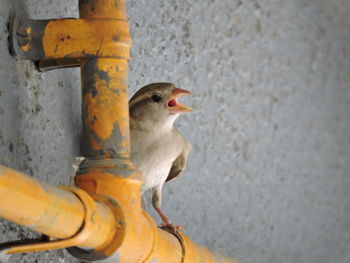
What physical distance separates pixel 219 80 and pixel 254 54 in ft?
0.74

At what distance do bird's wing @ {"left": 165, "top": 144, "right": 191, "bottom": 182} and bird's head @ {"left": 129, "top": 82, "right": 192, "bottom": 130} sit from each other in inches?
3.7

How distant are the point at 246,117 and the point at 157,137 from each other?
0.54 meters

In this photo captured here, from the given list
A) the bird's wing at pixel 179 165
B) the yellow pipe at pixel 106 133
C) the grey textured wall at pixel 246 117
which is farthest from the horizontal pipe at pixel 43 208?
the bird's wing at pixel 179 165

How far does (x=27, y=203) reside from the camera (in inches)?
48.7

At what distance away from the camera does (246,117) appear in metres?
2.74

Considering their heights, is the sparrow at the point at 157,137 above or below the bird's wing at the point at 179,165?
above

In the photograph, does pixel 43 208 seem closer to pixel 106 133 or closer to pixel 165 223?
pixel 106 133

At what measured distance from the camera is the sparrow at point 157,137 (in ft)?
7.30

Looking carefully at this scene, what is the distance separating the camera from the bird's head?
7.25 ft

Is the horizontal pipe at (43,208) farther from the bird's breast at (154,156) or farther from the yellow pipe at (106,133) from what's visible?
the bird's breast at (154,156)

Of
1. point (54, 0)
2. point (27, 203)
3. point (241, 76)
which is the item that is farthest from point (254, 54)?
point (27, 203)

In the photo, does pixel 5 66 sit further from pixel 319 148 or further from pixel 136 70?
pixel 319 148

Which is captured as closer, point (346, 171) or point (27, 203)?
point (27, 203)

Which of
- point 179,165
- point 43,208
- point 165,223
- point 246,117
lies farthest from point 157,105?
point 43,208
